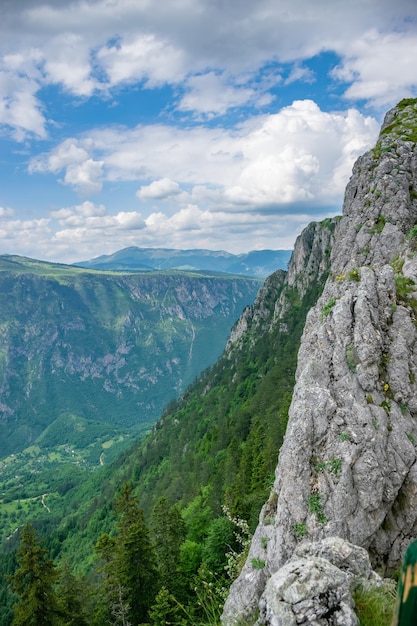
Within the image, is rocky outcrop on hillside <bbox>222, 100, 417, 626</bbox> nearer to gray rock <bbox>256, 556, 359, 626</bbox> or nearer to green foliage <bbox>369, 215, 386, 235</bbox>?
gray rock <bbox>256, 556, 359, 626</bbox>

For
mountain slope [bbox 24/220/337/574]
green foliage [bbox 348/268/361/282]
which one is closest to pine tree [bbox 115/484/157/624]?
mountain slope [bbox 24/220/337/574]

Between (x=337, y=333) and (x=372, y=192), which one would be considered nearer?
(x=337, y=333)

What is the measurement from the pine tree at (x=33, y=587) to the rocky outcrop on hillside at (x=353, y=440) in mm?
16944

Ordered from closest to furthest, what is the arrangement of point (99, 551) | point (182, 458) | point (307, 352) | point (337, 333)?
point (337, 333) → point (307, 352) → point (99, 551) → point (182, 458)

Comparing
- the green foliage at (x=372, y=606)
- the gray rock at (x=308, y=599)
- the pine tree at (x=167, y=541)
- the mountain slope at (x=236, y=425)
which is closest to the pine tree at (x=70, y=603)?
the pine tree at (x=167, y=541)

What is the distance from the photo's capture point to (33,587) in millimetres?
27516

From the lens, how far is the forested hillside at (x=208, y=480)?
116 ft

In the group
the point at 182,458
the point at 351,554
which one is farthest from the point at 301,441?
the point at 182,458

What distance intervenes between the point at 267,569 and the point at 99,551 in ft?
84.1

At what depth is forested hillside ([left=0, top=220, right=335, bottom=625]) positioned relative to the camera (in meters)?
35.4

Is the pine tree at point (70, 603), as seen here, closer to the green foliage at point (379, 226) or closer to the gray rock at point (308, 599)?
the gray rock at point (308, 599)

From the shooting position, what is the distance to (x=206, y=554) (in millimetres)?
40594

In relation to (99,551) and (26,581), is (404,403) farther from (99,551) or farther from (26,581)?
(99,551)

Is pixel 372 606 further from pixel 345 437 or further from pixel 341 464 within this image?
A: pixel 345 437
